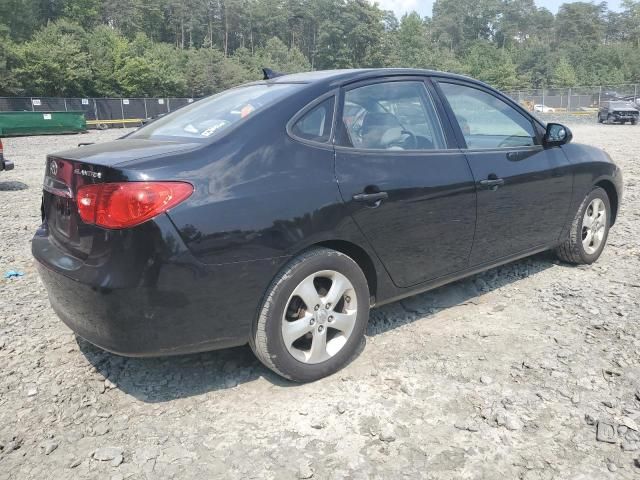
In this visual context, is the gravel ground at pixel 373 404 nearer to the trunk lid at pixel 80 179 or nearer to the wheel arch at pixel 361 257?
the wheel arch at pixel 361 257

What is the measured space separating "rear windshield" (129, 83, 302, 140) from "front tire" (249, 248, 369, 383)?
2.80 ft

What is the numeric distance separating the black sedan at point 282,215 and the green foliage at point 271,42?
152ft

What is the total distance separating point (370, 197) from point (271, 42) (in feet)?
318

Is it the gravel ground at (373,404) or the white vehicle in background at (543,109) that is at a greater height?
the white vehicle in background at (543,109)

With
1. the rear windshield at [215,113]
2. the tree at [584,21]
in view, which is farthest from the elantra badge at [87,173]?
the tree at [584,21]

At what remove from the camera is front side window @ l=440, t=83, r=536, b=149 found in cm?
388

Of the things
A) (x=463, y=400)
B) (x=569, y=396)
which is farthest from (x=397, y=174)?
(x=569, y=396)

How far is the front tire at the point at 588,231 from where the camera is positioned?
471 centimetres

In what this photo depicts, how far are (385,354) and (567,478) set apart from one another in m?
1.28

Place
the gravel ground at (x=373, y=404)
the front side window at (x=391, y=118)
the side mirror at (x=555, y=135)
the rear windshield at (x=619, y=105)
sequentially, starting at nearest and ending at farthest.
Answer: the gravel ground at (x=373, y=404)
the front side window at (x=391, y=118)
the side mirror at (x=555, y=135)
the rear windshield at (x=619, y=105)

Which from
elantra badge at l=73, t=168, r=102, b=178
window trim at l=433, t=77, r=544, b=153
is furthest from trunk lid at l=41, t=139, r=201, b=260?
window trim at l=433, t=77, r=544, b=153

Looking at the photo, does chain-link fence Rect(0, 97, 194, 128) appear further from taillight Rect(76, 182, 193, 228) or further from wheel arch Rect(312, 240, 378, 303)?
taillight Rect(76, 182, 193, 228)

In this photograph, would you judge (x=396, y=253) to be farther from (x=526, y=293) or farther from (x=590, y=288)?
(x=590, y=288)

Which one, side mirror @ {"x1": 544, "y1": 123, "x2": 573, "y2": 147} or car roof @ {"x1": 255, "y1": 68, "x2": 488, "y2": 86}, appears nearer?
car roof @ {"x1": 255, "y1": 68, "x2": 488, "y2": 86}
